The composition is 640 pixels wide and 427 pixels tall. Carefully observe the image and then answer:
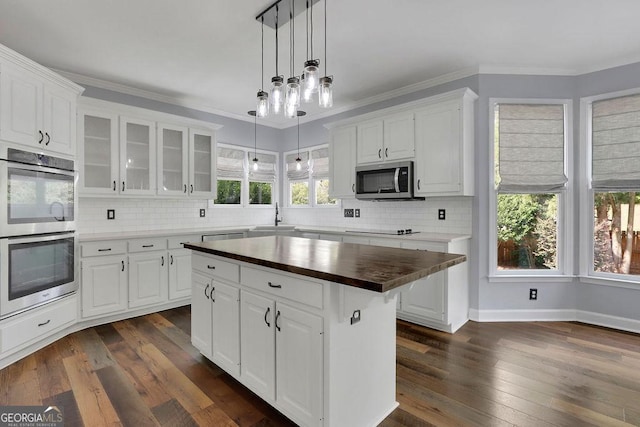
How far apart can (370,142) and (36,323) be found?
11.9 ft

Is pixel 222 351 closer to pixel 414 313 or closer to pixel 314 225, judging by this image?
A: pixel 414 313

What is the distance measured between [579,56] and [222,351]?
4.11 metres

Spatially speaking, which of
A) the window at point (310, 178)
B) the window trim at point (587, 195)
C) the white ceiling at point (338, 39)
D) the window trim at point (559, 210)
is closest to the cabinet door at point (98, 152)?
the white ceiling at point (338, 39)

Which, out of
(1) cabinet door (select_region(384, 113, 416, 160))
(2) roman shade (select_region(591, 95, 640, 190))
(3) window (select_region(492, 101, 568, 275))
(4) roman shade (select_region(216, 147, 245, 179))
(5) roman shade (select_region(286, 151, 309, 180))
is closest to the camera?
(2) roman shade (select_region(591, 95, 640, 190))

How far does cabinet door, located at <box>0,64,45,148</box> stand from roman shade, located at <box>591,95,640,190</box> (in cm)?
515

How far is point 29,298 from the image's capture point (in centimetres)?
264

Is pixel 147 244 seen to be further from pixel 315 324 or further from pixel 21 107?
pixel 315 324

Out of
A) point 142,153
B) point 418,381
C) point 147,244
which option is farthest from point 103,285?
point 418,381

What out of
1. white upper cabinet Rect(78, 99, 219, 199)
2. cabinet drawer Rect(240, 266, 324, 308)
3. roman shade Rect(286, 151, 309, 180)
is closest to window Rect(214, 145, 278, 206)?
roman shade Rect(286, 151, 309, 180)

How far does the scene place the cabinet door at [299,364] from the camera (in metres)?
1.62

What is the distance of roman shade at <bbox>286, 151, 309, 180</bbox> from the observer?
17.6 feet

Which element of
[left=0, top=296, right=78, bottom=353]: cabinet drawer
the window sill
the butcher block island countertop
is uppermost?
the butcher block island countertop

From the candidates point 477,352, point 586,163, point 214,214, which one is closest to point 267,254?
point 477,352

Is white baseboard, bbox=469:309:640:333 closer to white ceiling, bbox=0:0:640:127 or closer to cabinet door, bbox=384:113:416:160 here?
cabinet door, bbox=384:113:416:160
